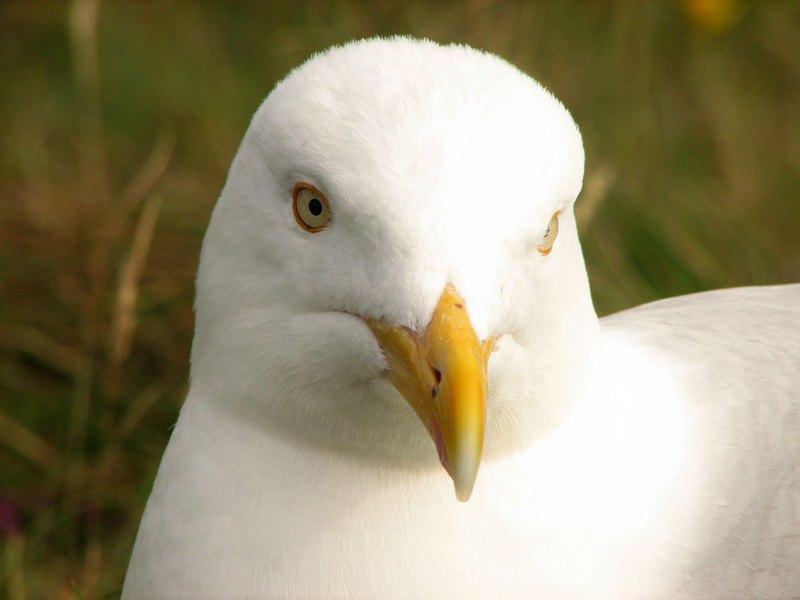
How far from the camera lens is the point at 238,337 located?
90.9 inches

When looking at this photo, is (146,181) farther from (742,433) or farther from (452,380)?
(452,380)

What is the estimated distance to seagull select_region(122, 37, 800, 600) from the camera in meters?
2.02

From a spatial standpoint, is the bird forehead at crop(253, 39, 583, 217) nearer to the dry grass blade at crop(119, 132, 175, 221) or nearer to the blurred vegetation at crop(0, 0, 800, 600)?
the blurred vegetation at crop(0, 0, 800, 600)

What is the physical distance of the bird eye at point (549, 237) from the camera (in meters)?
2.18

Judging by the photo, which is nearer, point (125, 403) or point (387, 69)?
point (387, 69)

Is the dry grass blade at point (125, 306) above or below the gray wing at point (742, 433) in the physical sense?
above

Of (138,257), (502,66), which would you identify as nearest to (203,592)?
(502,66)

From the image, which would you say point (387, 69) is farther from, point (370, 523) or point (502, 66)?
point (370, 523)

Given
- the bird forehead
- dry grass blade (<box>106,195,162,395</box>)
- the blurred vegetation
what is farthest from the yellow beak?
dry grass blade (<box>106,195,162,395</box>)

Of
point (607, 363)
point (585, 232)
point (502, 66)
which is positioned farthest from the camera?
point (585, 232)

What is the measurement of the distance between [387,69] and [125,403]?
7.11 ft

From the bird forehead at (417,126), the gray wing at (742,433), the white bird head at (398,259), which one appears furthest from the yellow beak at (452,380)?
the gray wing at (742,433)

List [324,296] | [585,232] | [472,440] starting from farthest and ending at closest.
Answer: [585,232], [324,296], [472,440]

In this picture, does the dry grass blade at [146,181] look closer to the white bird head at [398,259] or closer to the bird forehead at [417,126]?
the white bird head at [398,259]
